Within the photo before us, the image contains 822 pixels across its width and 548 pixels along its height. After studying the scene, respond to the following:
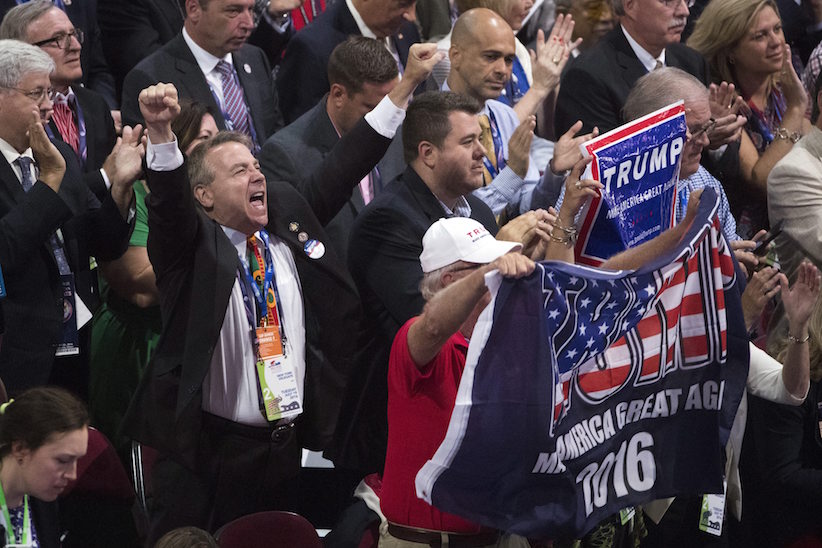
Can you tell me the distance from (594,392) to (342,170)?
1.67 metres

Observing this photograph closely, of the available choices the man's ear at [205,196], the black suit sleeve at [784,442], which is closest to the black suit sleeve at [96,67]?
the man's ear at [205,196]

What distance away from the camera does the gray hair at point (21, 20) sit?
6035 millimetres

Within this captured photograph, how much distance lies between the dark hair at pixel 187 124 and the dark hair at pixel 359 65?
0.69 m

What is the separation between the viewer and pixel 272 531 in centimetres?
477

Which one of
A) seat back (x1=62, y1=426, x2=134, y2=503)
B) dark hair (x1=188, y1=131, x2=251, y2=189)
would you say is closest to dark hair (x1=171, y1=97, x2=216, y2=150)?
dark hair (x1=188, y1=131, x2=251, y2=189)

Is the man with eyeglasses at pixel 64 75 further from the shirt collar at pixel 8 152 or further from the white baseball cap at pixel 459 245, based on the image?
the white baseball cap at pixel 459 245

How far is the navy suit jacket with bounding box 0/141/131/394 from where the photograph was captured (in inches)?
202

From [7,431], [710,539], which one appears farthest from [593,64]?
[7,431]

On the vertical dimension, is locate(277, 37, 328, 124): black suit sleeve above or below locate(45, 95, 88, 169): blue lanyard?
above

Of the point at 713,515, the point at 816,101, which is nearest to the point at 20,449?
the point at 713,515

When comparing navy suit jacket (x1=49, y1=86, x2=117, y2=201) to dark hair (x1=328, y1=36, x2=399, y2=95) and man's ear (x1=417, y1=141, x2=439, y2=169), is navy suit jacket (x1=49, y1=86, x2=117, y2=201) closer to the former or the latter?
dark hair (x1=328, y1=36, x2=399, y2=95)

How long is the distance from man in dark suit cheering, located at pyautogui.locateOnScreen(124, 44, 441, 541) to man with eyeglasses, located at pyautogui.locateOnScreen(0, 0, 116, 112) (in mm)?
1959

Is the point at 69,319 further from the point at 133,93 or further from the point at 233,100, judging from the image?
the point at 233,100

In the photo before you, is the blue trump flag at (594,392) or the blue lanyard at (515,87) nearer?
the blue trump flag at (594,392)
